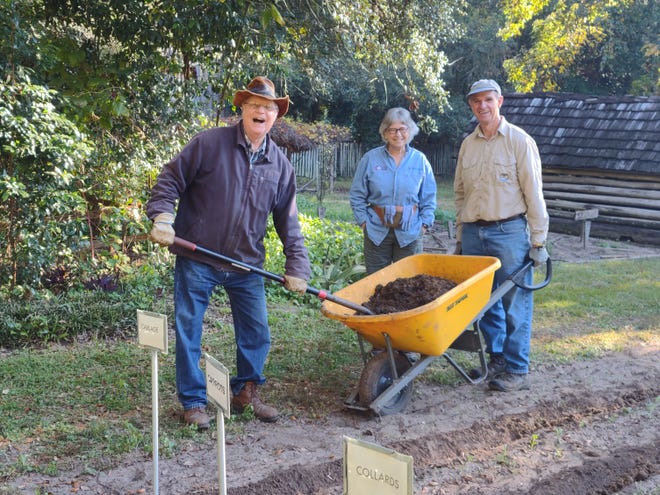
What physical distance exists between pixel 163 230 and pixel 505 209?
8.33 feet

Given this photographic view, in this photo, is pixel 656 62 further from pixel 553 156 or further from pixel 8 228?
pixel 8 228

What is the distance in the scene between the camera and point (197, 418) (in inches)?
178

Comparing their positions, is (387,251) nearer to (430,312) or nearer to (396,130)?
(396,130)

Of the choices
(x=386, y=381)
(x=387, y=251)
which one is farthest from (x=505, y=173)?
(x=386, y=381)

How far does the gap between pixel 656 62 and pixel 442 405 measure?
71.9 ft

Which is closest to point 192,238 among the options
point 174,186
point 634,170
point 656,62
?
point 174,186

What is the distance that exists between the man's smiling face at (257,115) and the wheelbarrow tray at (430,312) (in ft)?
3.90

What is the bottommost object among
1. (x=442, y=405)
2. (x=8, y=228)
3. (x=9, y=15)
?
(x=442, y=405)

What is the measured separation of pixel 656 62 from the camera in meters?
23.6

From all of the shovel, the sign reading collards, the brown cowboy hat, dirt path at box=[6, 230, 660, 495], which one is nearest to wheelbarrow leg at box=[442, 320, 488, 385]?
dirt path at box=[6, 230, 660, 495]

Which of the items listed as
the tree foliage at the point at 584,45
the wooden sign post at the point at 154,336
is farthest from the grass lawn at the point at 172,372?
the tree foliage at the point at 584,45

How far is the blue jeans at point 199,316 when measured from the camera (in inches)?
180

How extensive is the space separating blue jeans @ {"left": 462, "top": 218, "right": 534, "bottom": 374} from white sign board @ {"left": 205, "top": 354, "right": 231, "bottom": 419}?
2.96 metres

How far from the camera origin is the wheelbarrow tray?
177 inches
